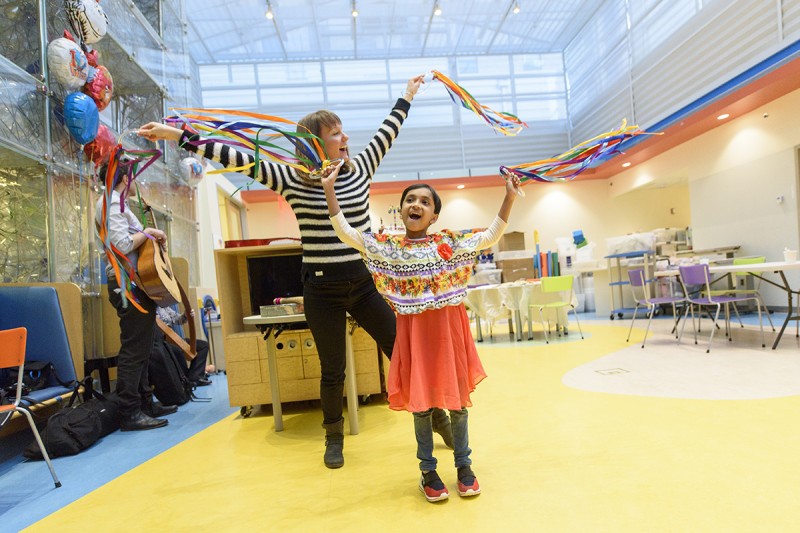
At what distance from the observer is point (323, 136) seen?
2051 mm

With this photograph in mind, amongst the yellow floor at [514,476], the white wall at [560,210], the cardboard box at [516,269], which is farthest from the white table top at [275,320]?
the white wall at [560,210]

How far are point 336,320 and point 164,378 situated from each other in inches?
88.4

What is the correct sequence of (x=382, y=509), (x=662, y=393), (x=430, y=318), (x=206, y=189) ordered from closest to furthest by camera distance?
(x=382, y=509) < (x=430, y=318) < (x=662, y=393) < (x=206, y=189)

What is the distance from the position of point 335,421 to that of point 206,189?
7.35 metres

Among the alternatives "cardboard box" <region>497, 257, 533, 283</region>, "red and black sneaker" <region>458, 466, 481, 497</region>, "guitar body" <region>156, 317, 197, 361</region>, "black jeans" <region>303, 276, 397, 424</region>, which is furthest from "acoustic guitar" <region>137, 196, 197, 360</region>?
"cardboard box" <region>497, 257, 533, 283</region>

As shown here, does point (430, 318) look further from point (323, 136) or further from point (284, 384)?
point (284, 384)

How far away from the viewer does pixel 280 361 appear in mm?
3061

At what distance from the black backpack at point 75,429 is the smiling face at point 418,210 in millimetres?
2277

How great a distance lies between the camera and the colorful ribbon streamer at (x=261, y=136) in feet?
6.55

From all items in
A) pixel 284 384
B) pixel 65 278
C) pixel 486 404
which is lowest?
pixel 486 404

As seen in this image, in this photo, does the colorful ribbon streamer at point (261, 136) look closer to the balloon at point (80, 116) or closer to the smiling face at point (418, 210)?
the smiling face at point (418, 210)

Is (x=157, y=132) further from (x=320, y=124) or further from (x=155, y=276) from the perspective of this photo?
(x=155, y=276)

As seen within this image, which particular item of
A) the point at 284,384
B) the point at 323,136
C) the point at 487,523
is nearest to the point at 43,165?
the point at 284,384

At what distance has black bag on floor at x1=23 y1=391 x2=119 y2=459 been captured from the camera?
8.29 feet
